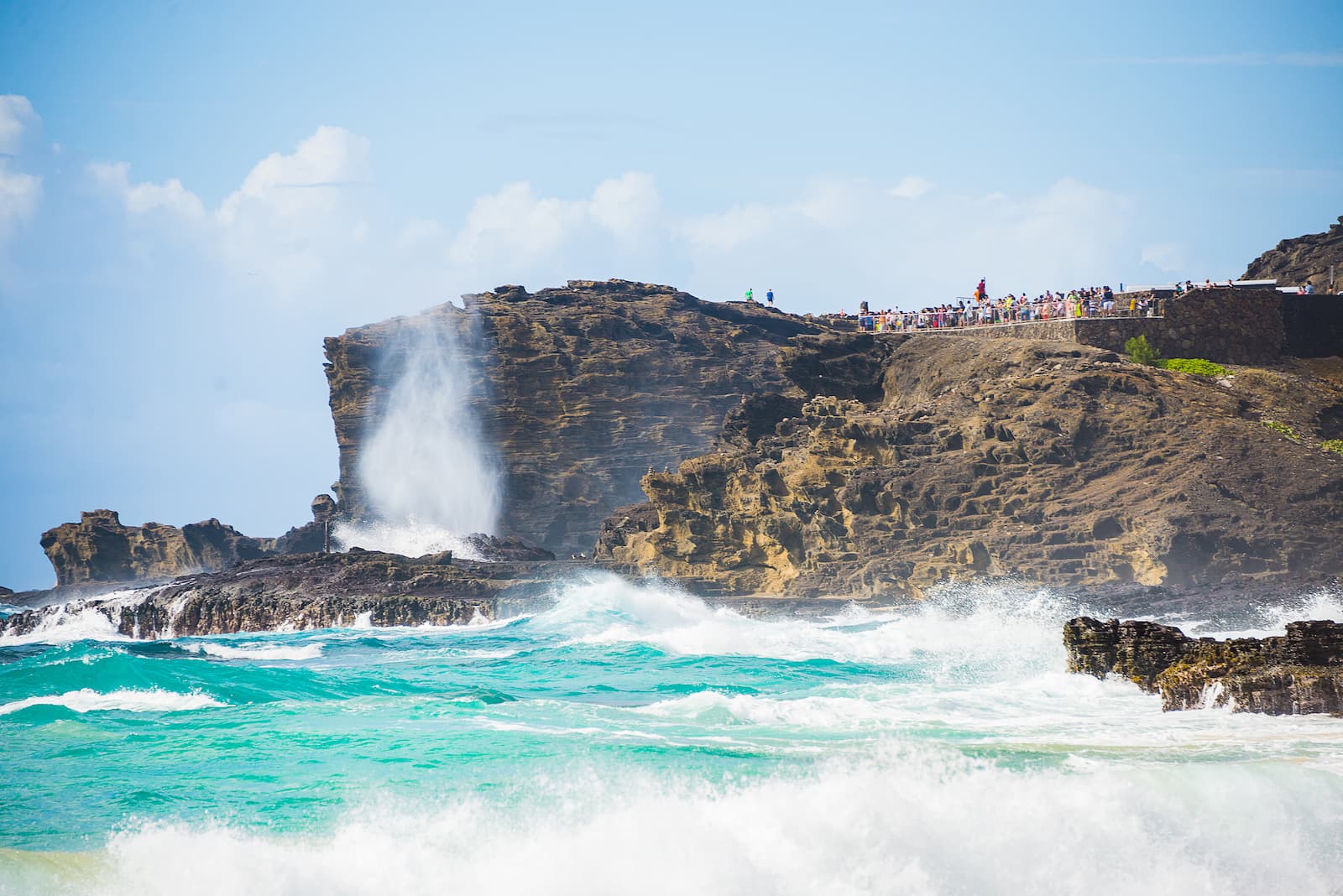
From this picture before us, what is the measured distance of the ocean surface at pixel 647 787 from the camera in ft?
27.3

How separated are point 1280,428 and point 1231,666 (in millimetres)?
18542

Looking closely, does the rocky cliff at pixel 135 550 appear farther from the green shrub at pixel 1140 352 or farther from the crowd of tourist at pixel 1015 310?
the green shrub at pixel 1140 352

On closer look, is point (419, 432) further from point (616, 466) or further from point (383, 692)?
point (383, 692)

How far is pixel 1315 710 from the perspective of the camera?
13.3 metres

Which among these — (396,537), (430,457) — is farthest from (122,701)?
(396,537)

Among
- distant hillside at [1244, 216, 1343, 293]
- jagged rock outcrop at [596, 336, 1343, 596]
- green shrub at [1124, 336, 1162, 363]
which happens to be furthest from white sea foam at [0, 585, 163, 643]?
distant hillside at [1244, 216, 1343, 293]

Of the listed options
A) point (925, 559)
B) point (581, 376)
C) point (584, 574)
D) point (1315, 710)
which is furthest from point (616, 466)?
point (1315, 710)

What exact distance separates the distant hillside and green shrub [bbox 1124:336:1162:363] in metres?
9.27

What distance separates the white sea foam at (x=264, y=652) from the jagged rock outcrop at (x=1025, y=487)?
1249cm

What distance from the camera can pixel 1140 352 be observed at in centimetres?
3528

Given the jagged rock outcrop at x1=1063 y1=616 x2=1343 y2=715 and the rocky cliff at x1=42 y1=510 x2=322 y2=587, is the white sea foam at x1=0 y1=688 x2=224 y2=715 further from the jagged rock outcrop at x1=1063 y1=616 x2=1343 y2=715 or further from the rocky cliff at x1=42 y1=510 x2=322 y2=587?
the rocky cliff at x1=42 y1=510 x2=322 y2=587

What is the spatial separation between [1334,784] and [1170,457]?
69.5ft

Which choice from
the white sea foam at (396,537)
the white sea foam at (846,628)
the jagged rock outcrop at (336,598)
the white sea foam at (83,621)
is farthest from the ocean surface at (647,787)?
the white sea foam at (396,537)

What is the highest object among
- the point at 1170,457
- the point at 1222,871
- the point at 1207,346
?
the point at 1207,346
